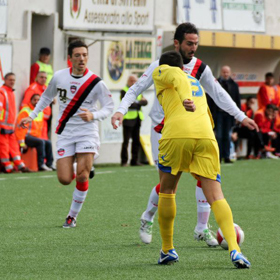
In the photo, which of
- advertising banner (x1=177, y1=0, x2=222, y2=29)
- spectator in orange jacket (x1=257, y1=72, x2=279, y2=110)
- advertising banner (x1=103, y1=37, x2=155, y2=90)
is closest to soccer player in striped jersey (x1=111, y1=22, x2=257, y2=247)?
advertising banner (x1=103, y1=37, x2=155, y2=90)

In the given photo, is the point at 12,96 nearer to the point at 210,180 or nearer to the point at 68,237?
the point at 68,237

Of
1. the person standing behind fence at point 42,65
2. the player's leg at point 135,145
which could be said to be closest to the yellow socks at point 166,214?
the person standing behind fence at point 42,65

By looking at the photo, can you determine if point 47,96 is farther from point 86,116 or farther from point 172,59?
point 172,59

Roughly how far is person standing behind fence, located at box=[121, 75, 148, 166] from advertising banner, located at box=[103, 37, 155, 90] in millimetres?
980

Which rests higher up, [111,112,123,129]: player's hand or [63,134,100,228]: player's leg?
[111,112,123,129]: player's hand

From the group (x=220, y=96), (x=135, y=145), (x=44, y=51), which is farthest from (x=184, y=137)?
(x=135, y=145)

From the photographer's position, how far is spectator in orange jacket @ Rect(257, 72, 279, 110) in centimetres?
2388

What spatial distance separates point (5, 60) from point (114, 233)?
9.90 metres

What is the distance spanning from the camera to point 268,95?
78.6 feet

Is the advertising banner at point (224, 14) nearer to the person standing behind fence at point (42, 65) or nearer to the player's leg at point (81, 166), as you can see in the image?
the person standing behind fence at point (42, 65)

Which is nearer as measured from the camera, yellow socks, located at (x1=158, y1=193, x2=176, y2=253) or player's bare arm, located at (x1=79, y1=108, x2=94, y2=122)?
yellow socks, located at (x1=158, y1=193, x2=176, y2=253)

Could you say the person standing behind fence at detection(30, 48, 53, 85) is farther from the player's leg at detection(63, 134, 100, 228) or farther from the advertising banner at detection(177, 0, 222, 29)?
the player's leg at detection(63, 134, 100, 228)

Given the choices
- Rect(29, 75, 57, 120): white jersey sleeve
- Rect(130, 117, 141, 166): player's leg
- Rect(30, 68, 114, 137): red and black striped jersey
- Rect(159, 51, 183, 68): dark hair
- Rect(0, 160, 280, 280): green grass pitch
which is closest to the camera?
Rect(0, 160, 280, 280): green grass pitch

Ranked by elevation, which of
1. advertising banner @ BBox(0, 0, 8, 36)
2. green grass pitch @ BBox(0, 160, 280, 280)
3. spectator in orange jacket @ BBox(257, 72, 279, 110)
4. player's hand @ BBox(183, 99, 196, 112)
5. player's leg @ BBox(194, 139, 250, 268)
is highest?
advertising banner @ BBox(0, 0, 8, 36)
